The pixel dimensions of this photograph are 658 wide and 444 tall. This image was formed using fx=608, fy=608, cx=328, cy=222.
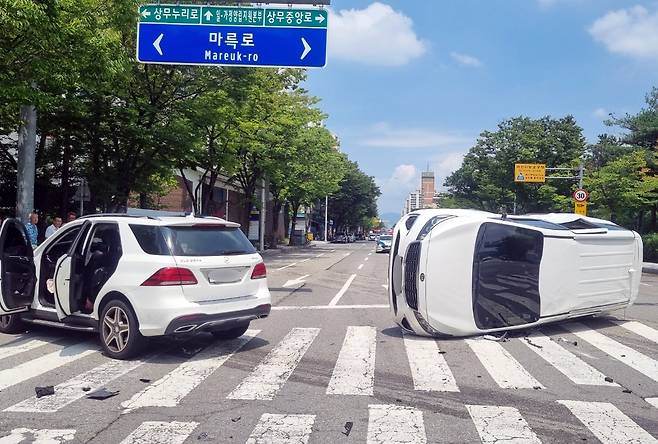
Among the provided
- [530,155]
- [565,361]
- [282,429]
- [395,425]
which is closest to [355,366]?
[395,425]

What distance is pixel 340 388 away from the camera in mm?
6172

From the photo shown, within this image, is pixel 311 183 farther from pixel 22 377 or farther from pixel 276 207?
pixel 22 377

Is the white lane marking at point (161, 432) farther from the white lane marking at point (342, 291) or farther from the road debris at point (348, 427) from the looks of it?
the white lane marking at point (342, 291)

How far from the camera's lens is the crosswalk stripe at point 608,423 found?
4.79 metres

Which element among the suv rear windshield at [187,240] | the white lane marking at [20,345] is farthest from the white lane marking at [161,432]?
the white lane marking at [20,345]

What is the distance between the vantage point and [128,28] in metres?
18.2

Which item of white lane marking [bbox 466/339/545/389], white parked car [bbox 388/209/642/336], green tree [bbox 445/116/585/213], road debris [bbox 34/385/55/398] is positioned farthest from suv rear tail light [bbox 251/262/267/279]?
green tree [bbox 445/116/585/213]

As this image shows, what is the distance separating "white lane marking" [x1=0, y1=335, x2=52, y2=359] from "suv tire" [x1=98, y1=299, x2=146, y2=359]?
1.19 meters

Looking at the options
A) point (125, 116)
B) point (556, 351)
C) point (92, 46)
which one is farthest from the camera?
point (125, 116)

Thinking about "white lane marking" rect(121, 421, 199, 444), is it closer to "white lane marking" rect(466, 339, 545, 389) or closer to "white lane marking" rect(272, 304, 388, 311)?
"white lane marking" rect(466, 339, 545, 389)

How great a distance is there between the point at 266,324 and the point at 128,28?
11.9 meters

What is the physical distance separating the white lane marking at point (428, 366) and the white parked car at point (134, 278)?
209 centimetres

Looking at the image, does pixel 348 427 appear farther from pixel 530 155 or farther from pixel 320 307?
pixel 530 155

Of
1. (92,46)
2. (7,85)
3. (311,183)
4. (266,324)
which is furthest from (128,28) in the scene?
(311,183)
